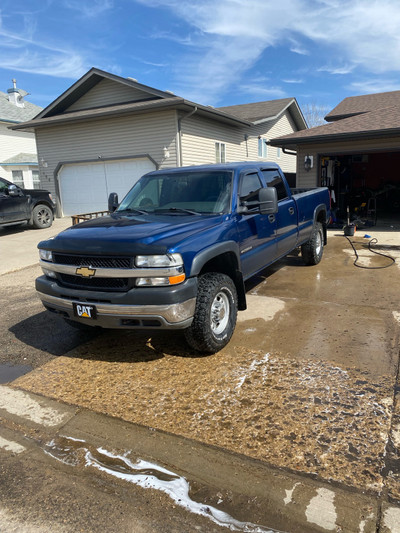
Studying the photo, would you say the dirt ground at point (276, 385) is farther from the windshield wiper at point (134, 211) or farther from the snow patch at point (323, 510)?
the windshield wiper at point (134, 211)

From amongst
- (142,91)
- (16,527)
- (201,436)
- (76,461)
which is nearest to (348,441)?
(201,436)

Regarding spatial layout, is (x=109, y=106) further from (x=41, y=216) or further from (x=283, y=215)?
(x=283, y=215)

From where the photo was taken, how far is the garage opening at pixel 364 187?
13.5 m

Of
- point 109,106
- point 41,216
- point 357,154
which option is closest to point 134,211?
point 41,216

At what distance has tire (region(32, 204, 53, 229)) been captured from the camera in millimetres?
13383

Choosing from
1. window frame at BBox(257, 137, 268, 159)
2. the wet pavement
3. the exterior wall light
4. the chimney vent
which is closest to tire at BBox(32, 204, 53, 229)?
the wet pavement

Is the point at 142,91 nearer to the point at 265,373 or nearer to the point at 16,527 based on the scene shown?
the point at 265,373

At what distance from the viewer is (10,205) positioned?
12438 millimetres

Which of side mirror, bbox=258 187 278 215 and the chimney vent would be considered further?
the chimney vent

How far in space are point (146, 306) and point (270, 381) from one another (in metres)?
1.29

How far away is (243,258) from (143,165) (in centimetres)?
1193

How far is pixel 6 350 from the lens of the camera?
4492 millimetres

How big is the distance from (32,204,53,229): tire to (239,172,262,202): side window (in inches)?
403

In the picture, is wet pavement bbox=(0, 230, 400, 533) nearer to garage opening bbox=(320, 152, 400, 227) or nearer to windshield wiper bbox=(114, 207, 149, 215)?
windshield wiper bbox=(114, 207, 149, 215)
